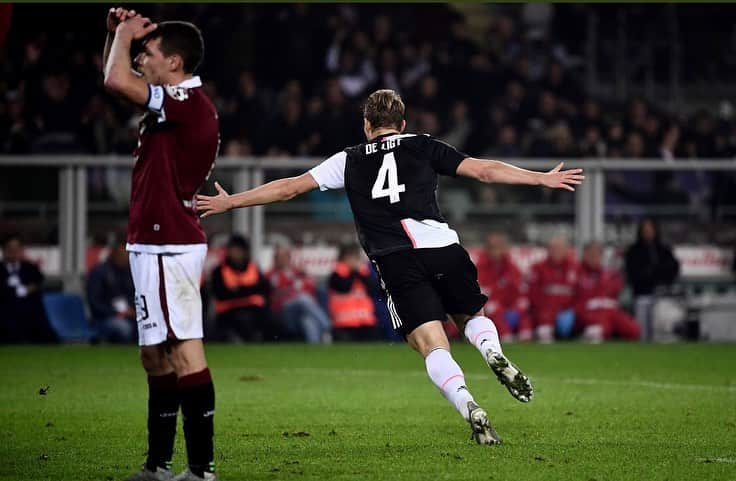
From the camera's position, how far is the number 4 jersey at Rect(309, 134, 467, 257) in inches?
303

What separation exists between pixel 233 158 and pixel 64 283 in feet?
9.59

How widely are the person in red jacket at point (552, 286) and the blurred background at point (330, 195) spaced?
28 millimetres

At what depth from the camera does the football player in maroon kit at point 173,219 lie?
6.15 m

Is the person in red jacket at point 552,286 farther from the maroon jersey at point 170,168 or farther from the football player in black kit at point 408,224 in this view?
the maroon jersey at point 170,168

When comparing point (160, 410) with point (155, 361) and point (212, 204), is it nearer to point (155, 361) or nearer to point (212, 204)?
point (155, 361)

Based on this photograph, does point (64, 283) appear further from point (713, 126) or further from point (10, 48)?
point (713, 126)

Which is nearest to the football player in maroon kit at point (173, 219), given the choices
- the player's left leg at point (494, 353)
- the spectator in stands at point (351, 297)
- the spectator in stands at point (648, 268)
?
the player's left leg at point (494, 353)

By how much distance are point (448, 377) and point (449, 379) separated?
0.01 m

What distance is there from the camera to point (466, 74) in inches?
887

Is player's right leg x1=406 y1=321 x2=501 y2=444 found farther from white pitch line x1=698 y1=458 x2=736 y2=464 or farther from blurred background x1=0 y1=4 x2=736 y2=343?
blurred background x1=0 y1=4 x2=736 y2=343

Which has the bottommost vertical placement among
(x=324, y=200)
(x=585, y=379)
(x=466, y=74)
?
(x=585, y=379)

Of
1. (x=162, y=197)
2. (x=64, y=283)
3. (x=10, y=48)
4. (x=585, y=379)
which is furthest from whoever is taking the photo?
(x=10, y=48)

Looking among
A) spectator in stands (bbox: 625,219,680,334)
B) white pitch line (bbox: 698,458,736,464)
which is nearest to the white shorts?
white pitch line (bbox: 698,458,736,464)

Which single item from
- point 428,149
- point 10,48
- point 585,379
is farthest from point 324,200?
point 428,149
